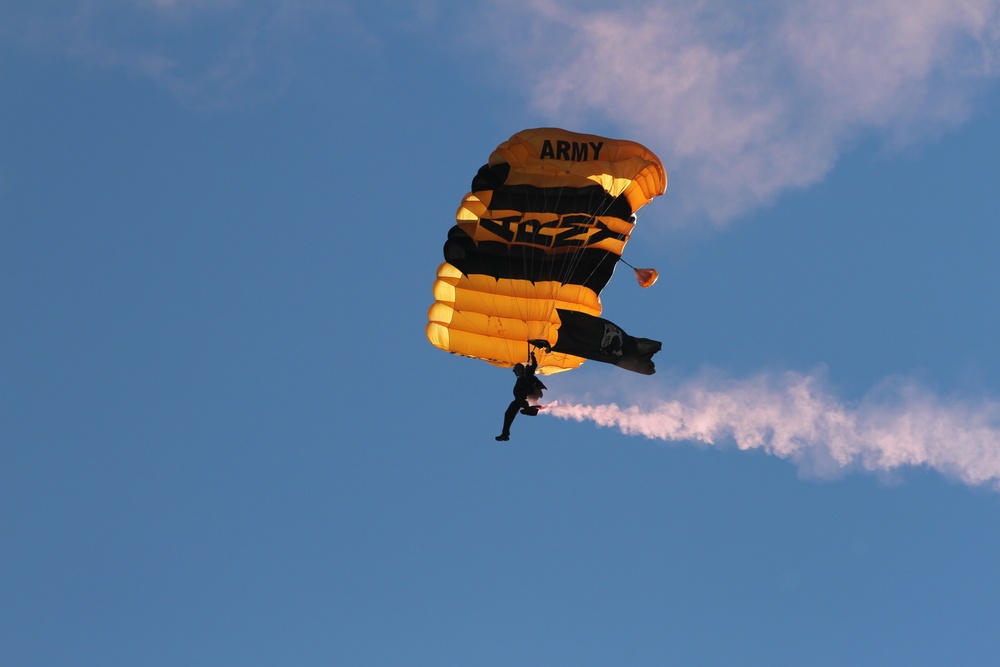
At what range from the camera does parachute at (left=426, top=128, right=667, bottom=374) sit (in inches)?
1110

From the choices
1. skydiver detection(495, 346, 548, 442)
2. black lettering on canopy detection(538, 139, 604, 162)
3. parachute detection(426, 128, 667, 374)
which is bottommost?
skydiver detection(495, 346, 548, 442)

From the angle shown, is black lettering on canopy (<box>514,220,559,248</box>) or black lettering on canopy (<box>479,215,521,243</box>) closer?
black lettering on canopy (<box>479,215,521,243</box>)

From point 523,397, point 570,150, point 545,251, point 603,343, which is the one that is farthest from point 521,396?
point 570,150

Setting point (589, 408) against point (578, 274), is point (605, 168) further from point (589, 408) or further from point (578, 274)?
point (589, 408)

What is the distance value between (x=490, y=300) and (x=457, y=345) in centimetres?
116

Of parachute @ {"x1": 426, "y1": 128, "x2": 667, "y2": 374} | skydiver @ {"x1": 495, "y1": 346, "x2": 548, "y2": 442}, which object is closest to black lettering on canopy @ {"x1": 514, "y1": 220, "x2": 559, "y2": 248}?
parachute @ {"x1": 426, "y1": 128, "x2": 667, "y2": 374}

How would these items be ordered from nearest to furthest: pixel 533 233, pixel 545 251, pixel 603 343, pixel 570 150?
pixel 570 150 → pixel 603 343 → pixel 533 233 → pixel 545 251

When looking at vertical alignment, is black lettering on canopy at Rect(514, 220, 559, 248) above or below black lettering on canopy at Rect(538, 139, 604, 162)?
below

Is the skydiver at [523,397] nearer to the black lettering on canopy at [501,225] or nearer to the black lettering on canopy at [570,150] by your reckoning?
the black lettering on canopy at [501,225]

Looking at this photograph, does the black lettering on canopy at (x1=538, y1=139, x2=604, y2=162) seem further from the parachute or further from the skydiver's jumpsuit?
the skydiver's jumpsuit

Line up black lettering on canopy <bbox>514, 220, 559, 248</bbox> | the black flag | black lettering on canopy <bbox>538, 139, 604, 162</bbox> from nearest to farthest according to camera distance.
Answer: black lettering on canopy <bbox>538, 139, 604, 162</bbox>
the black flag
black lettering on canopy <bbox>514, 220, 559, 248</bbox>

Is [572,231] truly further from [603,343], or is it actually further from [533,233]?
[603,343]

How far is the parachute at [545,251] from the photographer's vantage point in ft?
92.5

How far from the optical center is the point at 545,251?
29422 millimetres
